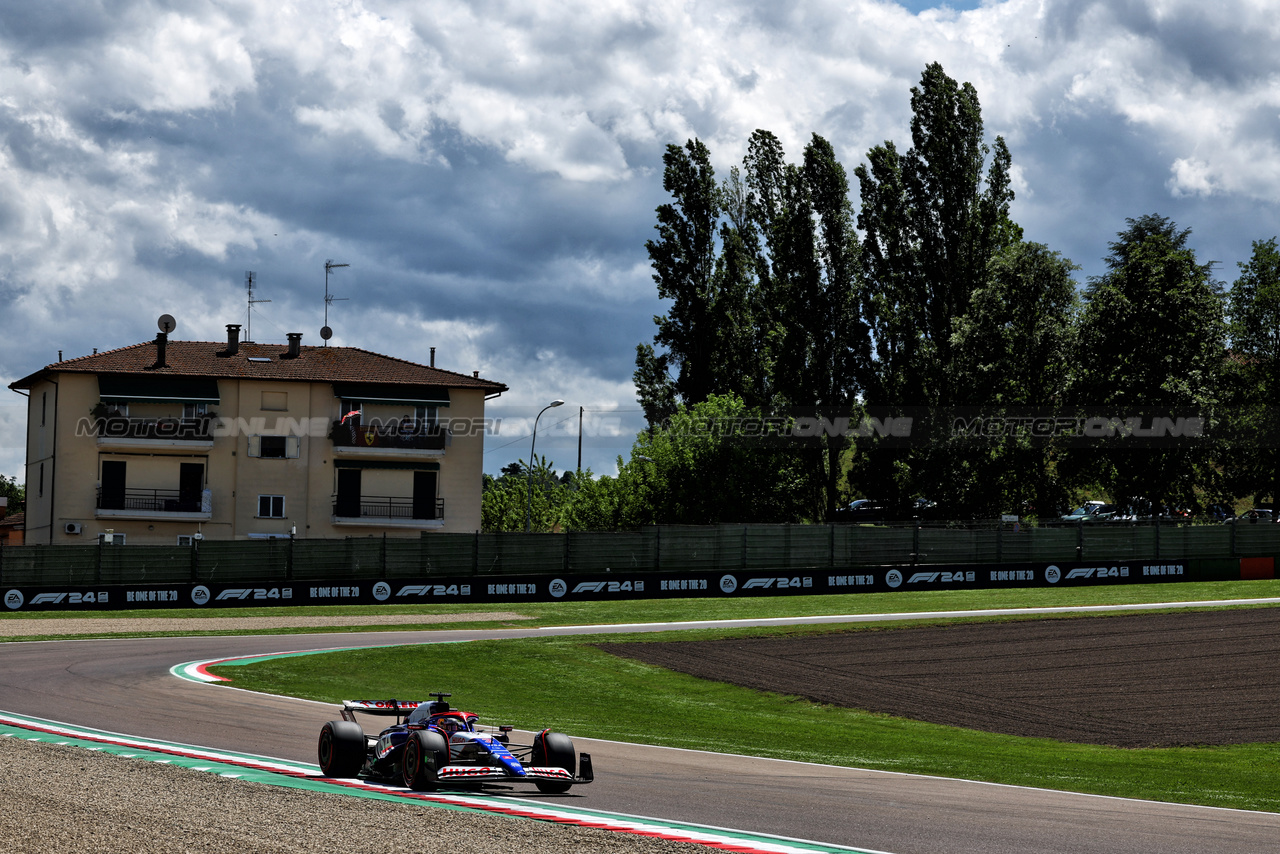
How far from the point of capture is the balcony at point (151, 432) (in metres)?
55.8

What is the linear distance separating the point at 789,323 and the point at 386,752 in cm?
4729

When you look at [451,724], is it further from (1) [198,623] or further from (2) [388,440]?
(2) [388,440]

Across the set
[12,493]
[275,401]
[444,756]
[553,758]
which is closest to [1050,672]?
[553,758]

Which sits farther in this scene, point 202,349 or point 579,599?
point 202,349

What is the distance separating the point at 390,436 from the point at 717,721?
4109cm

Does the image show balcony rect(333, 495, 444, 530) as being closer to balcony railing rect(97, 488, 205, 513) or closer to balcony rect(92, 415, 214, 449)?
balcony railing rect(97, 488, 205, 513)

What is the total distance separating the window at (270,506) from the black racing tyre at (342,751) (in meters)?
48.6

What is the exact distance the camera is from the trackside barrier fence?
41.8 m

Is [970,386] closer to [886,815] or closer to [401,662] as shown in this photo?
[401,662]

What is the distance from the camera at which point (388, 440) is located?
5916 centimetres

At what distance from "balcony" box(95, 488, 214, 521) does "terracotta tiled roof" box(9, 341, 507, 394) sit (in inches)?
233

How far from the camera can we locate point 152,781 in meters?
10.9

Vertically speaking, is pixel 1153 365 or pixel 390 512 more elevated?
pixel 1153 365

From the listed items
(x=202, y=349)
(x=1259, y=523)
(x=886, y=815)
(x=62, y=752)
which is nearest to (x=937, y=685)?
(x=886, y=815)
